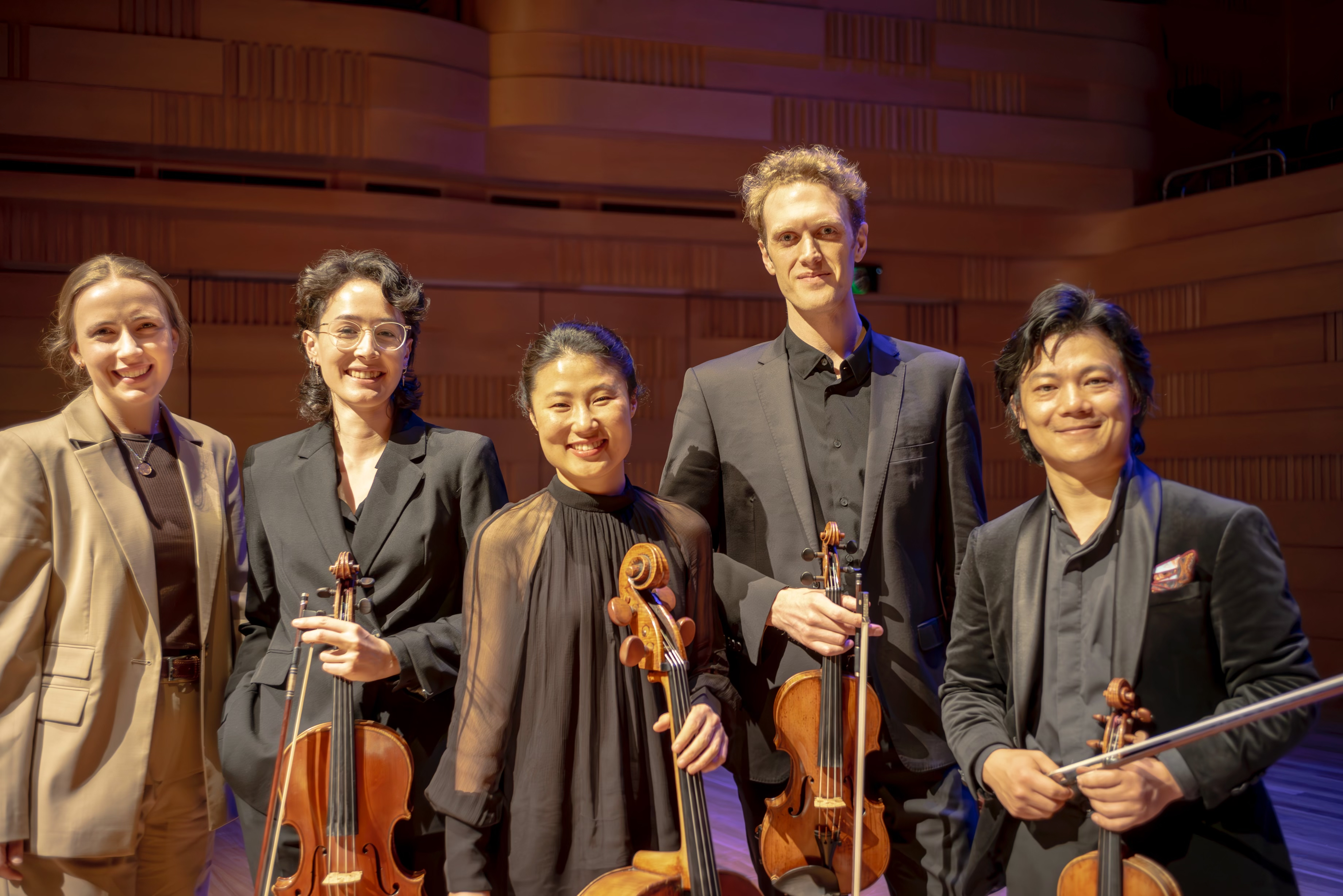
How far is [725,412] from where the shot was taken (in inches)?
81.1

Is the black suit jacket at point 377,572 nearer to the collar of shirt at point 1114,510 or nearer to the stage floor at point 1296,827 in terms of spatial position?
the collar of shirt at point 1114,510

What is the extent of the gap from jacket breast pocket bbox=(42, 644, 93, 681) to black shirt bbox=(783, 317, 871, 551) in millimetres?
1311

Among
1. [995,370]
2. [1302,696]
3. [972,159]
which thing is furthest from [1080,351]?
[972,159]

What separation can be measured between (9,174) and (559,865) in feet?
15.1

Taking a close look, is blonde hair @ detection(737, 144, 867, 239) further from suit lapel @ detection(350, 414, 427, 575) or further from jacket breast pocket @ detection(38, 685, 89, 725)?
jacket breast pocket @ detection(38, 685, 89, 725)

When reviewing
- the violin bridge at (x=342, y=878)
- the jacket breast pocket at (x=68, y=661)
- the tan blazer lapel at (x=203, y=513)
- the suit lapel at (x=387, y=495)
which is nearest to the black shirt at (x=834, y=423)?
the suit lapel at (x=387, y=495)

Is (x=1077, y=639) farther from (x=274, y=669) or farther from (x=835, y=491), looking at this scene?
(x=274, y=669)

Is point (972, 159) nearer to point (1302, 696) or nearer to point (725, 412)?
point (725, 412)

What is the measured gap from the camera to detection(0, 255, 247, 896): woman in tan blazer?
188cm

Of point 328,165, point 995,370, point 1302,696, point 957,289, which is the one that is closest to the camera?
point 1302,696

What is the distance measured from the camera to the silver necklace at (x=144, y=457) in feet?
6.73

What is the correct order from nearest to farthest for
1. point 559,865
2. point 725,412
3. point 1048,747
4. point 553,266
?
point 1048,747 < point 559,865 < point 725,412 < point 553,266

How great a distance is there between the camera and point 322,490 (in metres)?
1.96

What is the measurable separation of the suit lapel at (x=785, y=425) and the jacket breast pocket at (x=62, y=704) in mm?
1299
